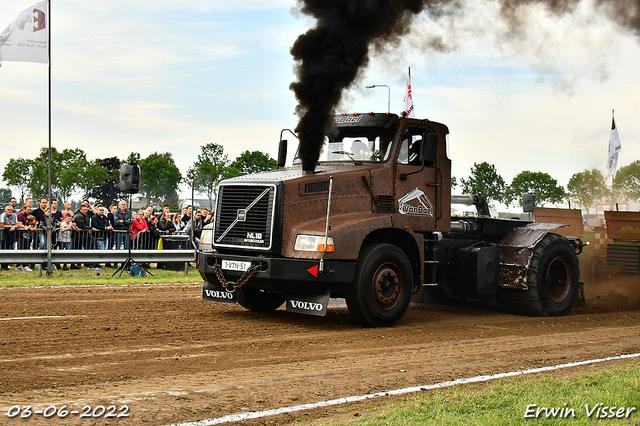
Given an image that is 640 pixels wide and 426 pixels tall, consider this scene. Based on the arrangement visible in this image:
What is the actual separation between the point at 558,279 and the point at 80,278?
10.3m

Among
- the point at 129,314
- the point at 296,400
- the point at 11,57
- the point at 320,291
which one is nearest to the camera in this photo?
the point at 296,400

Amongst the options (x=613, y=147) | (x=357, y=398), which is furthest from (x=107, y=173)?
(x=357, y=398)

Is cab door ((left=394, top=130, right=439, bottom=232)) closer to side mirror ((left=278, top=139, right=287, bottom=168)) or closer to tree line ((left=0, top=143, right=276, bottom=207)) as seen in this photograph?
side mirror ((left=278, top=139, right=287, bottom=168))

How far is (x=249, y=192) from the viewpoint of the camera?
9.36m

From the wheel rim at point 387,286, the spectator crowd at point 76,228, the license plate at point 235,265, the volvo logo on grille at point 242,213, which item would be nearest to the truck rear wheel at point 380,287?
the wheel rim at point 387,286

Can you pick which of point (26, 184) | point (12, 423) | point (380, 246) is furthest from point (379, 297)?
point (26, 184)

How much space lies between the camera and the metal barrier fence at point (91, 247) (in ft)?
53.3

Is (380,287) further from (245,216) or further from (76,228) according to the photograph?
(76,228)

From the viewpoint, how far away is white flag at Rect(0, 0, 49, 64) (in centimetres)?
1705

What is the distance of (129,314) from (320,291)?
9.59 ft

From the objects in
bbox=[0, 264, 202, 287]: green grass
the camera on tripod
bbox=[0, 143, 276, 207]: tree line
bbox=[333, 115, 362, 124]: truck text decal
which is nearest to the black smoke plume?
bbox=[333, 115, 362, 124]: truck text decal

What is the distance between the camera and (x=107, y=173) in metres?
100

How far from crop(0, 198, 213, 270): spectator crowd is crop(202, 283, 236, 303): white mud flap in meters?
6.96

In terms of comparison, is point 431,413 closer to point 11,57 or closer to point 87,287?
point 87,287
